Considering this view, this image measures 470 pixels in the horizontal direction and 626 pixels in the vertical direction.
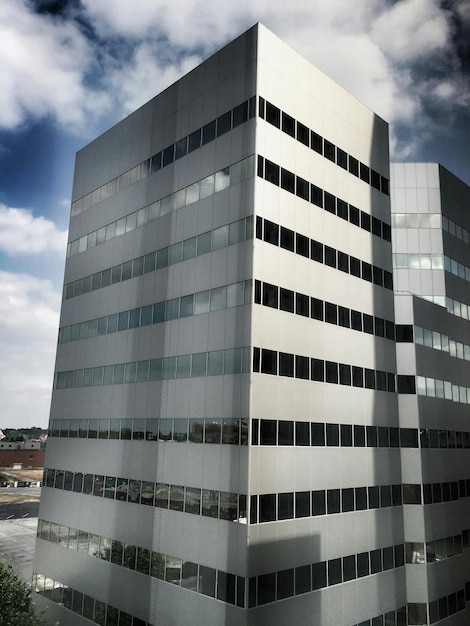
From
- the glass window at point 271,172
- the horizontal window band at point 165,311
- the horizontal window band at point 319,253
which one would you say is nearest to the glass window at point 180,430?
the horizontal window band at point 165,311

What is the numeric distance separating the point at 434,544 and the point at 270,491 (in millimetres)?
17291

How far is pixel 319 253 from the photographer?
35281 millimetres

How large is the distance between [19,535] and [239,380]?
2989 inches

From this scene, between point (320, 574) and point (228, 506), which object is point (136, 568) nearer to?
point (228, 506)

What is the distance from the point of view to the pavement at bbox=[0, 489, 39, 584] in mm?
70500

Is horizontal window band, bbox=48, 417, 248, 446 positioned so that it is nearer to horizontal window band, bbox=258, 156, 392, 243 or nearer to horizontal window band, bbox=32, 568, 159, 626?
horizontal window band, bbox=32, 568, 159, 626

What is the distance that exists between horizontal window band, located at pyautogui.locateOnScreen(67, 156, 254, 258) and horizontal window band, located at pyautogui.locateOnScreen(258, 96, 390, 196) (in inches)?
154

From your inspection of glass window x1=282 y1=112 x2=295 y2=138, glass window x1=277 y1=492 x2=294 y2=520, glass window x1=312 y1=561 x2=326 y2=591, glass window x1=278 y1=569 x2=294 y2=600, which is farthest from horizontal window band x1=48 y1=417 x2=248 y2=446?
Answer: glass window x1=282 y1=112 x2=295 y2=138

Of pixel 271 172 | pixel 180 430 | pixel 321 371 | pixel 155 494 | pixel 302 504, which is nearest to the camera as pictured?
pixel 302 504

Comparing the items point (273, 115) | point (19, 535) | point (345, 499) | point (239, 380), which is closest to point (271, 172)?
point (273, 115)

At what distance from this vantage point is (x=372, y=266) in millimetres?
39625

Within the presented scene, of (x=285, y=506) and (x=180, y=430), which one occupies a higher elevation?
(x=180, y=430)

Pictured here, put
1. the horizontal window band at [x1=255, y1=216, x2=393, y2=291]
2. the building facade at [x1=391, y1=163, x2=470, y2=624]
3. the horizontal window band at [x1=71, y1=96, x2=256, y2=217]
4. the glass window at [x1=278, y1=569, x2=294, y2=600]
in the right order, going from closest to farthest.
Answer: the glass window at [x1=278, y1=569, x2=294, y2=600]
the horizontal window band at [x1=255, y1=216, x2=393, y2=291]
the horizontal window band at [x1=71, y1=96, x2=256, y2=217]
the building facade at [x1=391, y1=163, x2=470, y2=624]

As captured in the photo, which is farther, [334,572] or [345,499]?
[345,499]
